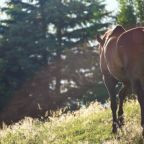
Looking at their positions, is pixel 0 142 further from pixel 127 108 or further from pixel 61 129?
pixel 127 108

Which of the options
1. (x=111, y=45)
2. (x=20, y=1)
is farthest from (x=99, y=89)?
(x=111, y=45)

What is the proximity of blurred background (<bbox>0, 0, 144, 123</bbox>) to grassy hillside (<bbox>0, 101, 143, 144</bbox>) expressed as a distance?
1962 cm

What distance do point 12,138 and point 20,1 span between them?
26.7m

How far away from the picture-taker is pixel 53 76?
35594 mm

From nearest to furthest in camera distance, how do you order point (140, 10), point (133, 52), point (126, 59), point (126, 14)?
point (133, 52)
point (126, 59)
point (140, 10)
point (126, 14)

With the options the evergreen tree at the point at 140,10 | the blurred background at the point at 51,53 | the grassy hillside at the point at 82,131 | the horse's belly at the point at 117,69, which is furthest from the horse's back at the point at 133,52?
the evergreen tree at the point at 140,10

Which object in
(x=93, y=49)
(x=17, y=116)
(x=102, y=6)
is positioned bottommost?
(x=17, y=116)

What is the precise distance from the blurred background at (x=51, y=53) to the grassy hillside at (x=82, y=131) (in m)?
19.6

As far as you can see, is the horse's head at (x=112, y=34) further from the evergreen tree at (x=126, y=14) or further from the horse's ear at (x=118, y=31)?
the evergreen tree at (x=126, y=14)

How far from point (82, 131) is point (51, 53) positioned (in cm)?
2485

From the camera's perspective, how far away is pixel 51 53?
3475 centimetres

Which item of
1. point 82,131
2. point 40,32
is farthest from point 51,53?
point 82,131

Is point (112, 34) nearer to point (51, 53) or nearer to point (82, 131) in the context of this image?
point (82, 131)

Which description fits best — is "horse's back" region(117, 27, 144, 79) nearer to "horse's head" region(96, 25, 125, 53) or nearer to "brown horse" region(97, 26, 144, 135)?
"brown horse" region(97, 26, 144, 135)
